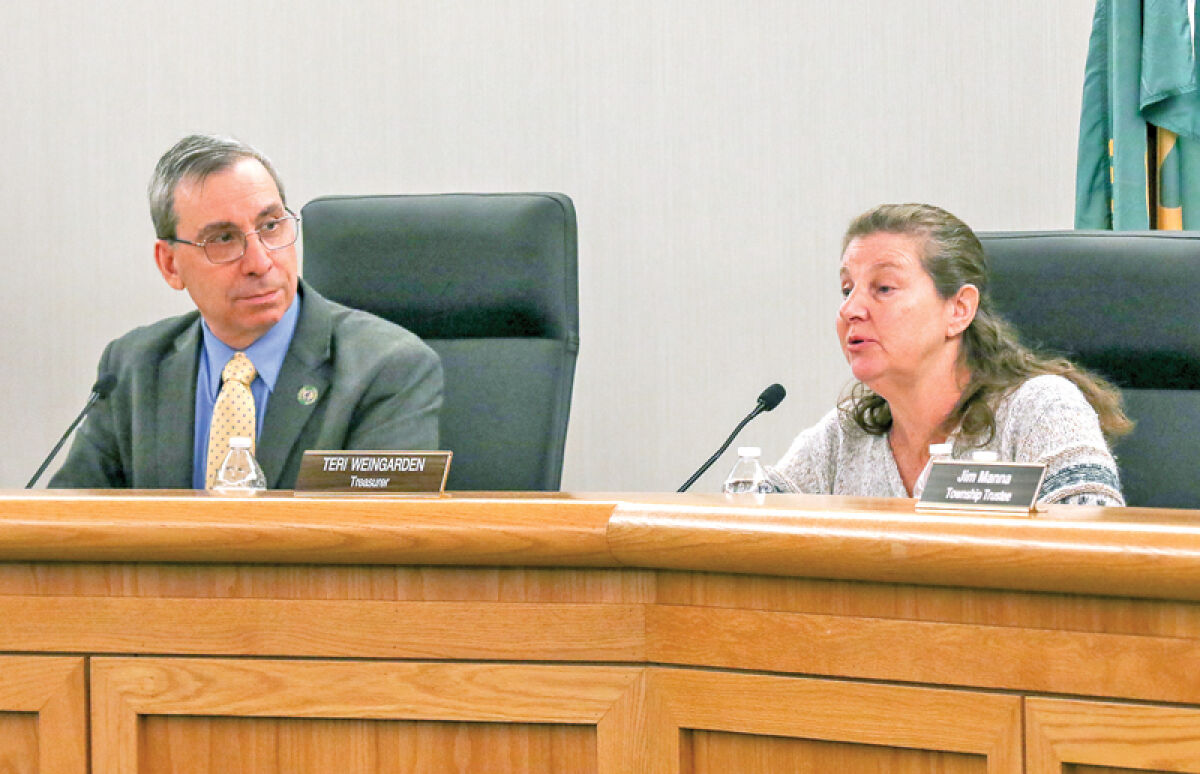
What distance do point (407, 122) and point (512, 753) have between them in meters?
2.18

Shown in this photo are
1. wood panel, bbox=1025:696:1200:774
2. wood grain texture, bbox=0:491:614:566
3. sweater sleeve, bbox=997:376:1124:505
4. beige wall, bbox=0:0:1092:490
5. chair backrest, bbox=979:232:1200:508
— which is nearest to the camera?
wood panel, bbox=1025:696:1200:774

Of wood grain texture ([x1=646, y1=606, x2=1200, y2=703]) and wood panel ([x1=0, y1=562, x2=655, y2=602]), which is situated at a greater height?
wood panel ([x1=0, y1=562, x2=655, y2=602])

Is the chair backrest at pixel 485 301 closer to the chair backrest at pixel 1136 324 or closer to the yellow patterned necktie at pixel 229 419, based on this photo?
the yellow patterned necktie at pixel 229 419

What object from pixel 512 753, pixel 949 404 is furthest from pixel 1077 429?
pixel 512 753

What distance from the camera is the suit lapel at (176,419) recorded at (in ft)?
6.34

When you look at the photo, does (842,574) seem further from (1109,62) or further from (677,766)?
(1109,62)

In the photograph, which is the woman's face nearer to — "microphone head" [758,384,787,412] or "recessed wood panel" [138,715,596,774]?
"microphone head" [758,384,787,412]

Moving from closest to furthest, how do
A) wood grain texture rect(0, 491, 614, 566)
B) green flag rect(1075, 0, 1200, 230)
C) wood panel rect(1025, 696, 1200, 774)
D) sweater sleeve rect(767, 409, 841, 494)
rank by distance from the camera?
wood panel rect(1025, 696, 1200, 774)
wood grain texture rect(0, 491, 614, 566)
sweater sleeve rect(767, 409, 841, 494)
green flag rect(1075, 0, 1200, 230)

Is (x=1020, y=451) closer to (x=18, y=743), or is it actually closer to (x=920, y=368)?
(x=920, y=368)

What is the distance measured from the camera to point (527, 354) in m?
2.09

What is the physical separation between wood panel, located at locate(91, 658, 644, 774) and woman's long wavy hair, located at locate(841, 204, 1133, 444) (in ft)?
3.32

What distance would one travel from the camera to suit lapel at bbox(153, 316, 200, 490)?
1.93m

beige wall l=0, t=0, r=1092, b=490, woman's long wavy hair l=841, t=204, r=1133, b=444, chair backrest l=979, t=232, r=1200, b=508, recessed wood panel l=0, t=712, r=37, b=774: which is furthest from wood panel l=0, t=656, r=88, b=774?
beige wall l=0, t=0, r=1092, b=490

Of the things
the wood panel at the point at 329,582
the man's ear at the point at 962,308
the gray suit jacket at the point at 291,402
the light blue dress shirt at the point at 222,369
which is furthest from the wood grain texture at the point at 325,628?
the man's ear at the point at 962,308
